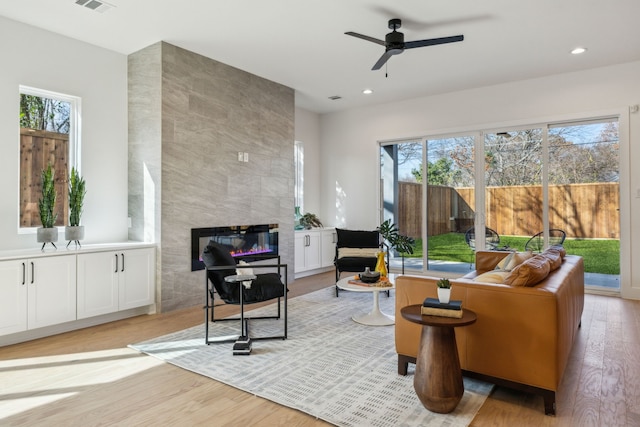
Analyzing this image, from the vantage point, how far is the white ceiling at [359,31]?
11.6ft

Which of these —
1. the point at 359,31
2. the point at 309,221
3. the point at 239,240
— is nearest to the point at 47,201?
the point at 239,240

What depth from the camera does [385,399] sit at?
2344 millimetres

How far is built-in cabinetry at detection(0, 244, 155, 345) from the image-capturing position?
3.29 meters

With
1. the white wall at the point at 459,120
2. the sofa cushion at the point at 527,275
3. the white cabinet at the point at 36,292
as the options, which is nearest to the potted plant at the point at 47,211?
the white cabinet at the point at 36,292

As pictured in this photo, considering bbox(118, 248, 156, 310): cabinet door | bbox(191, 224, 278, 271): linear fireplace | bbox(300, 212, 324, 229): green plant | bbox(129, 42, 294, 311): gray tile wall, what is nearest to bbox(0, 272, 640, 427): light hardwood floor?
bbox(118, 248, 156, 310): cabinet door

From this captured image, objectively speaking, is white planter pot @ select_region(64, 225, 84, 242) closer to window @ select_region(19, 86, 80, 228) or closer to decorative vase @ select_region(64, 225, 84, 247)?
decorative vase @ select_region(64, 225, 84, 247)

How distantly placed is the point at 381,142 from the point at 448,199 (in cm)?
158

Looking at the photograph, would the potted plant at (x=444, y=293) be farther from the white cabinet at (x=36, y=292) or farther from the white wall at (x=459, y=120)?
the white wall at (x=459, y=120)

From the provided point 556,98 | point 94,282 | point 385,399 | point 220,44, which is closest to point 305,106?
point 220,44

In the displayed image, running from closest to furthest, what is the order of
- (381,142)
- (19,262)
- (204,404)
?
1. (204,404)
2. (19,262)
3. (381,142)

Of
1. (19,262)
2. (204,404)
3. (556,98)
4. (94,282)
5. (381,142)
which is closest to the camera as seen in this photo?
(204,404)

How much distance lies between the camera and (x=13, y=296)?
129 inches

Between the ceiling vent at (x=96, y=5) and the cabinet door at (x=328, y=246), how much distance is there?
4.40 metres

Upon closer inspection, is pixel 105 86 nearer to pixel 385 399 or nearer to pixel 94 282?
pixel 94 282
